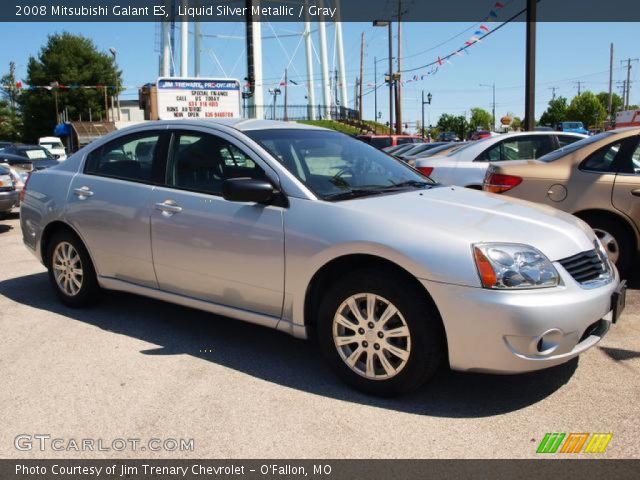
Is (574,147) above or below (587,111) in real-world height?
below

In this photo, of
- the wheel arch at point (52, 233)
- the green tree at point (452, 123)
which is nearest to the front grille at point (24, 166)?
the wheel arch at point (52, 233)

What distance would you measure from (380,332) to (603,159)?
358 cm

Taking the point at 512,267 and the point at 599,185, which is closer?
the point at 512,267

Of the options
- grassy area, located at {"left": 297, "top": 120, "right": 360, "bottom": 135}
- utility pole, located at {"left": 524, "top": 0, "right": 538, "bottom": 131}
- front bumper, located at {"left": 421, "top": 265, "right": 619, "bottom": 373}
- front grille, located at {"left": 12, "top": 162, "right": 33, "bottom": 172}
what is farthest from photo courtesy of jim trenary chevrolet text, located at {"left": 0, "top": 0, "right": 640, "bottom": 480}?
grassy area, located at {"left": 297, "top": 120, "right": 360, "bottom": 135}

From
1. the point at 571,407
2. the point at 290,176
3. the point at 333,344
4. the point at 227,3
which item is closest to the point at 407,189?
the point at 290,176

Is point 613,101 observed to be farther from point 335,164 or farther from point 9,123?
point 335,164

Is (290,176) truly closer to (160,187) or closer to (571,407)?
(160,187)

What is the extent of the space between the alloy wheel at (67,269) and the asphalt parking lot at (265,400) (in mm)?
483

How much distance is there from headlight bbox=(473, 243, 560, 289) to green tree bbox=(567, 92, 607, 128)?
9274 centimetres

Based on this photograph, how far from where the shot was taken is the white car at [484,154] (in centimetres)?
843

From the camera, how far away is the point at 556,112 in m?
95.2

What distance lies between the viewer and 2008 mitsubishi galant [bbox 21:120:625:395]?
3.18 metres

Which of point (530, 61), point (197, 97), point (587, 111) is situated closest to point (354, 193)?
point (530, 61)
